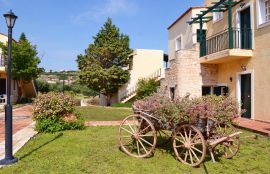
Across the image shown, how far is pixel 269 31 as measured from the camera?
11.4m

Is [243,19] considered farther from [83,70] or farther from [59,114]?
[83,70]

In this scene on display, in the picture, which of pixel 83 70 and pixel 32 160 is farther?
pixel 83 70

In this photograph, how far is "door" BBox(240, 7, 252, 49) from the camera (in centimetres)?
1272

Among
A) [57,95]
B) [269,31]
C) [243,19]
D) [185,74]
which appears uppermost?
[243,19]

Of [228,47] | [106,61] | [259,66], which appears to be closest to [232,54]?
[228,47]

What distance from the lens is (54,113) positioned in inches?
368

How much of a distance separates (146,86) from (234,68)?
10806mm

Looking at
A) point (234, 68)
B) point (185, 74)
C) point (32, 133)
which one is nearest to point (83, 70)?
point (185, 74)

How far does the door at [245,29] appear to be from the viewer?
41.7 feet

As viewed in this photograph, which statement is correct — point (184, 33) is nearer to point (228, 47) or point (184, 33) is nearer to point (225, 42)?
point (225, 42)

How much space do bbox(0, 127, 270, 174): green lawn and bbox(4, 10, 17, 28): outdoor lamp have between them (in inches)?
116

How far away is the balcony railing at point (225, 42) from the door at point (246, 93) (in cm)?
157

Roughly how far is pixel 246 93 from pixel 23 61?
59.2 feet

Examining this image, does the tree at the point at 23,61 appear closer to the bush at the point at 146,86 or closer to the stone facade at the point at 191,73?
the bush at the point at 146,86
